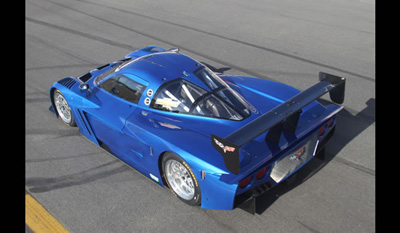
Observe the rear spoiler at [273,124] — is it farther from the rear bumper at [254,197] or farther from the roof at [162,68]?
the roof at [162,68]

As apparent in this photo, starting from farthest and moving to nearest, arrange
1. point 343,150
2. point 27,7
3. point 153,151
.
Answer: point 27,7 → point 343,150 → point 153,151

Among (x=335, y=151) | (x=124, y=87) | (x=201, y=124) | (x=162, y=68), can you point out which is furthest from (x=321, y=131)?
(x=124, y=87)

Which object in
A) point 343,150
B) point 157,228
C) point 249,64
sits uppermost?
point 249,64

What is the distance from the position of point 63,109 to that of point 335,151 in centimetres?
400

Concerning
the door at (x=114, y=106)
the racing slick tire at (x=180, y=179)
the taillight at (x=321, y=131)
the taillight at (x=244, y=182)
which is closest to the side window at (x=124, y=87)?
the door at (x=114, y=106)

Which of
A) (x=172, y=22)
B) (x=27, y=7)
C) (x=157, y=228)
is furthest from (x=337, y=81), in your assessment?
(x=27, y=7)

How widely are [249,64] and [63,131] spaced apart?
394 centimetres

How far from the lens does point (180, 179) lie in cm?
441

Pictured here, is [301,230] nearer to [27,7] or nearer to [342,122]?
[342,122]

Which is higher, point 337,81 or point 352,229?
point 337,81

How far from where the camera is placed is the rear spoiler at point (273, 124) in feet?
11.9

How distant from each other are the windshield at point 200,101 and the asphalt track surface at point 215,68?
0.98m

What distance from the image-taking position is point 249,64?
319 inches

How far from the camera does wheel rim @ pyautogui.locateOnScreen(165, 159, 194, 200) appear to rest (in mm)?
4312
